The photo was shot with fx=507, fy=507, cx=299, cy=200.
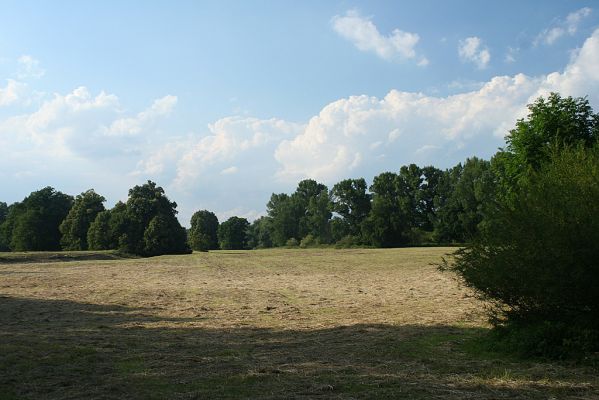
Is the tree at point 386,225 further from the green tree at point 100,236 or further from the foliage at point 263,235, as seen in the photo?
the green tree at point 100,236

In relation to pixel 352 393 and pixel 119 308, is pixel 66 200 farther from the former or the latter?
pixel 352 393

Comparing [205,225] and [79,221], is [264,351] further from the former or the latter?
[205,225]

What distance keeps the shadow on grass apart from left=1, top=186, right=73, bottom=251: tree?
89.7m

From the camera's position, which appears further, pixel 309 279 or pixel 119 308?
pixel 309 279

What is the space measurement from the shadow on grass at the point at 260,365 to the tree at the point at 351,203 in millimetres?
115923

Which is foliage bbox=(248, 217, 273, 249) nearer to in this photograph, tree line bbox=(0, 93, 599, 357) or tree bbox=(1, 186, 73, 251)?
tree line bbox=(0, 93, 599, 357)

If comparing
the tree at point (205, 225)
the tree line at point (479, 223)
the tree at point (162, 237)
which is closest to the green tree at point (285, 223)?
the tree line at point (479, 223)

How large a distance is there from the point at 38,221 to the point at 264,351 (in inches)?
3833

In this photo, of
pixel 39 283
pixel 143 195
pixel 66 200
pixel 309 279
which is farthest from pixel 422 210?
pixel 39 283

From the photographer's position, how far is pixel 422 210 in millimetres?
124562

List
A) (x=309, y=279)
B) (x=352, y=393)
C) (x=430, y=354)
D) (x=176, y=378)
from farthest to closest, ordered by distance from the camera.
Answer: (x=309, y=279) < (x=430, y=354) < (x=176, y=378) < (x=352, y=393)

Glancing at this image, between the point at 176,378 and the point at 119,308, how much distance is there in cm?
1155

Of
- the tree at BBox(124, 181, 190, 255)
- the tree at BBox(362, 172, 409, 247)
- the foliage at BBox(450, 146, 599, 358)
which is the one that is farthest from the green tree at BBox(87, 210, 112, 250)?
the foliage at BBox(450, 146, 599, 358)

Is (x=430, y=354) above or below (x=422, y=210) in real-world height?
below
